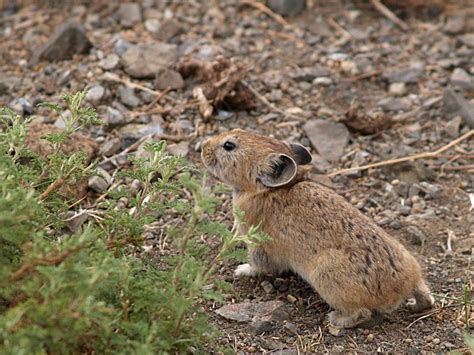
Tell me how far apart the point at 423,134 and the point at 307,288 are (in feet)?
9.84

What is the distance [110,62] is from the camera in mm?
9586

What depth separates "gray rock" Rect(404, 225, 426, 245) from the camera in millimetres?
7438

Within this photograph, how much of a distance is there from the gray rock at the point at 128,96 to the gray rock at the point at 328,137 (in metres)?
1.88

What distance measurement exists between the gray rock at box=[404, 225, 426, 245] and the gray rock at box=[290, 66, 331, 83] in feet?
9.59

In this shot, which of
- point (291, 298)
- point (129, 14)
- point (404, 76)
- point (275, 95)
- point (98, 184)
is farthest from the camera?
point (129, 14)

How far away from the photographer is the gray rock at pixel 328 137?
28.5ft

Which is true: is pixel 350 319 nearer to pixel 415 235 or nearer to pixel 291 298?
pixel 291 298

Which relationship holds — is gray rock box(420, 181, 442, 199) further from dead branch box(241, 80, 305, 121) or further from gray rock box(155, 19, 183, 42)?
gray rock box(155, 19, 183, 42)

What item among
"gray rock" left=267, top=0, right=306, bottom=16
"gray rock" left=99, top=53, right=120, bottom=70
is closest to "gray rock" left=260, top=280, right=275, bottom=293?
"gray rock" left=99, top=53, right=120, bottom=70

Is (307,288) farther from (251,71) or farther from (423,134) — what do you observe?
(251,71)

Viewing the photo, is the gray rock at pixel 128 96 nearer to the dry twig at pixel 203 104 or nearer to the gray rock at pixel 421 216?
the dry twig at pixel 203 104

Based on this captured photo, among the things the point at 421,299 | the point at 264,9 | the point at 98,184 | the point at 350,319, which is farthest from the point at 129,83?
the point at 421,299

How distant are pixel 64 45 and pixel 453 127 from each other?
458 cm

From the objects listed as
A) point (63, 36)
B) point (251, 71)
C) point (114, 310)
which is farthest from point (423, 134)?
point (114, 310)
